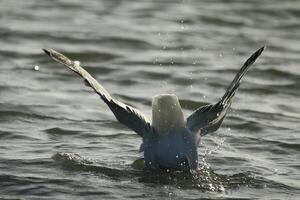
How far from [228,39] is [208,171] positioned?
6542 millimetres

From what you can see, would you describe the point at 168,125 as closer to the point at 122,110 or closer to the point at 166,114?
the point at 166,114

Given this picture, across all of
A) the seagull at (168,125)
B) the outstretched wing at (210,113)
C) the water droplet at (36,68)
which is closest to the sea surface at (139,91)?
the water droplet at (36,68)

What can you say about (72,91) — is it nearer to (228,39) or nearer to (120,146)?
(120,146)

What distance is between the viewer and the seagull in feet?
23.7

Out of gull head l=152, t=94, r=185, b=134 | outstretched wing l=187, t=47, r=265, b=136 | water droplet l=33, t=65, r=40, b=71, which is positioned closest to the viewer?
gull head l=152, t=94, r=185, b=134

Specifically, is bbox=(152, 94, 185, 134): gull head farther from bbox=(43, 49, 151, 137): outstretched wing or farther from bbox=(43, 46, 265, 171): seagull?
bbox=(43, 49, 151, 137): outstretched wing

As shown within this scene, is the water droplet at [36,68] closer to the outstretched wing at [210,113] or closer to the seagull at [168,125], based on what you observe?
the seagull at [168,125]

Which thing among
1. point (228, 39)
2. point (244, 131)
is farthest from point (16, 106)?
point (228, 39)

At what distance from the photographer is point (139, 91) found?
11.2m

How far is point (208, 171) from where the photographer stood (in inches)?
309

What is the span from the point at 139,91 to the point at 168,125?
158 inches

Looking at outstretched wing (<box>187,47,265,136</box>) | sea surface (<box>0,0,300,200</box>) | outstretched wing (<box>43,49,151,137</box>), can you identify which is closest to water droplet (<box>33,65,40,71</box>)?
A: sea surface (<box>0,0,300,200</box>)

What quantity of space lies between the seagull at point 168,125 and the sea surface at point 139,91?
250mm

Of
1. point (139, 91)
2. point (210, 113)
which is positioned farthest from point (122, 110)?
point (139, 91)
